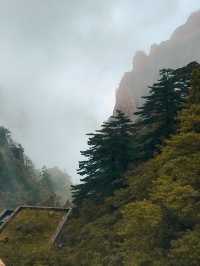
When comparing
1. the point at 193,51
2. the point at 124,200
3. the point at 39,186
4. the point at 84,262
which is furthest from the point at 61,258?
the point at 193,51

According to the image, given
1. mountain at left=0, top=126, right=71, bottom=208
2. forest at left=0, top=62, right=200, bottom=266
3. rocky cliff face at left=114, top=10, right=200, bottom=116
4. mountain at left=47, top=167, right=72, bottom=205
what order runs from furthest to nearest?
mountain at left=47, top=167, right=72, bottom=205 < rocky cliff face at left=114, top=10, right=200, bottom=116 < mountain at left=0, top=126, right=71, bottom=208 < forest at left=0, top=62, right=200, bottom=266

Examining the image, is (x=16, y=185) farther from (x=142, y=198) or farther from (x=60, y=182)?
(x=60, y=182)

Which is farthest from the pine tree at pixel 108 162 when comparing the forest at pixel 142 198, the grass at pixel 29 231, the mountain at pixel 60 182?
the mountain at pixel 60 182

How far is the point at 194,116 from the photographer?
61.2 ft

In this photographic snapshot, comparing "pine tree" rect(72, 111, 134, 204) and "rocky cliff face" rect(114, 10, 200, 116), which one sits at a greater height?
"rocky cliff face" rect(114, 10, 200, 116)

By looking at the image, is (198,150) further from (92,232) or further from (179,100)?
(179,100)

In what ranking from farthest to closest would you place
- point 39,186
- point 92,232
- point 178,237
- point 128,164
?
point 39,186
point 128,164
point 92,232
point 178,237

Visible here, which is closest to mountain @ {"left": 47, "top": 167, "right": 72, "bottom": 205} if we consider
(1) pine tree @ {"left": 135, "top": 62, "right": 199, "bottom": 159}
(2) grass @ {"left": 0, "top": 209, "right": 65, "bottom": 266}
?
(2) grass @ {"left": 0, "top": 209, "right": 65, "bottom": 266}

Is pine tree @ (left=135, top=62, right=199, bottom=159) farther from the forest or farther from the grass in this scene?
the grass

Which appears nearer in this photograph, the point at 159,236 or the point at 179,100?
the point at 159,236

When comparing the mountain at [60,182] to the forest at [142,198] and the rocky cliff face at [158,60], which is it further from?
the forest at [142,198]

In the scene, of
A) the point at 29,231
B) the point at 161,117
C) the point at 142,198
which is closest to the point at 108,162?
the point at 161,117

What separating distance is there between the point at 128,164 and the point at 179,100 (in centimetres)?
523

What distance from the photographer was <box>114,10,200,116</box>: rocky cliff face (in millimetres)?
87562
